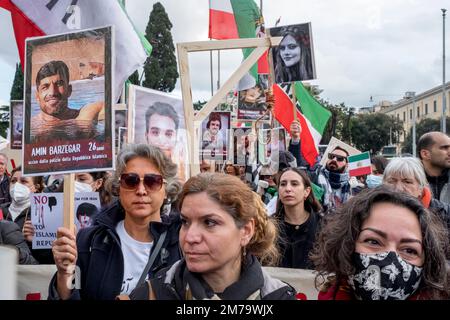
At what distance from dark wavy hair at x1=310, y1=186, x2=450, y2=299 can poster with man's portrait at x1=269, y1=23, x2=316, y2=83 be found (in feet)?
17.3

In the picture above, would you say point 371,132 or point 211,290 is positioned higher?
point 371,132

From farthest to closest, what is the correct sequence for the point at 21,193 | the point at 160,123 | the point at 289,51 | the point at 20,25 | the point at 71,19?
the point at 289,51, the point at 21,193, the point at 160,123, the point at 20,25, the point at 71,19

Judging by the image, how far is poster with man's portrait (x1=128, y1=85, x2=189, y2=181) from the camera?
4535 mm

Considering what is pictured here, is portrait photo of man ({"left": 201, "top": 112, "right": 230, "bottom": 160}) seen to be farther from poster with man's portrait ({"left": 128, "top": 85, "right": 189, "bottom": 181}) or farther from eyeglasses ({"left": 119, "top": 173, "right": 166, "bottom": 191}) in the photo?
eyeglasses ({"left": 119, "top": 173, "right": 166, "bottom": 191})

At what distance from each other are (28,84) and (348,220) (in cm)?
178

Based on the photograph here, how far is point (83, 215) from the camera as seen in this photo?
4473 mm

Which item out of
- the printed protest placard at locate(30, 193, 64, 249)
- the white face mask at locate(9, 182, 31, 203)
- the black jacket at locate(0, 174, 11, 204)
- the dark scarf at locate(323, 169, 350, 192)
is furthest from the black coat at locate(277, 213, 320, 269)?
the black jacket at locate(0, 174, 11, 204)

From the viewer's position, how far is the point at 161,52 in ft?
141

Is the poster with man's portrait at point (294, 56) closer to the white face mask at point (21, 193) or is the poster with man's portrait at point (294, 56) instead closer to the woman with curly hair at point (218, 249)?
the white face mask at point (21, 193)

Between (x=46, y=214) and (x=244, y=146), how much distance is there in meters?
4.68

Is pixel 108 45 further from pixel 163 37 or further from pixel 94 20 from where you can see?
pixel 163 37

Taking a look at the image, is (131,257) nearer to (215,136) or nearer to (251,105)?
(215,136)

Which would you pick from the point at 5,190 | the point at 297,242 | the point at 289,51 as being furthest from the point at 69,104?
the point at 289,51
